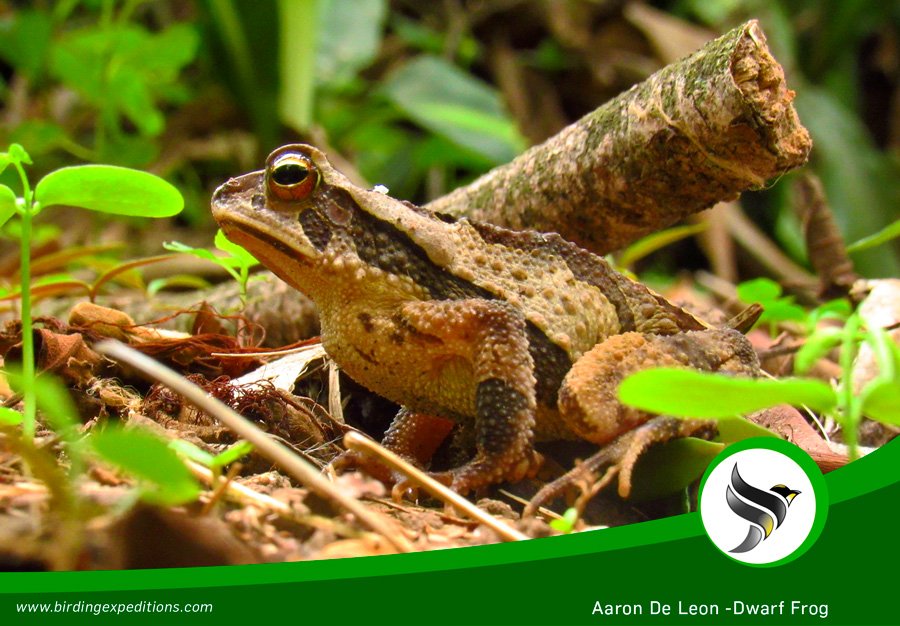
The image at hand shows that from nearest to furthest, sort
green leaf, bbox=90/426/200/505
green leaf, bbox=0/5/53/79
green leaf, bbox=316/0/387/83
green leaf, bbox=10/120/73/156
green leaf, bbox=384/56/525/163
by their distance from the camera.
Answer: green leaf, bbox=90/426/200/505
green leaf, bbox=10/120/73/156
green leaf, bbox=384/56/525/163
green leaf, bbox=0/5/53/79
green leaf, bbox=316/0/387/83

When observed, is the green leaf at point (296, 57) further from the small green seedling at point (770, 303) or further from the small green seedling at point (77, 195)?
the small green seedling at point (77, 195)

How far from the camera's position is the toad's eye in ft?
5.97

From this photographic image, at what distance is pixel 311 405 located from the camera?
1966mm

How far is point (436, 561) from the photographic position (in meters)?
1.18

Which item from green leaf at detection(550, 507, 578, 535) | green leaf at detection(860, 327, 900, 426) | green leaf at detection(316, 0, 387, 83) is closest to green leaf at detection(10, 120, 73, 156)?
green leaf at detection(316, 0, 387, 83)

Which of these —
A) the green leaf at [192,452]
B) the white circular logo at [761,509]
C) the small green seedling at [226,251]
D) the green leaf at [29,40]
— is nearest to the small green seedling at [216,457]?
the green leaf at [192,452]

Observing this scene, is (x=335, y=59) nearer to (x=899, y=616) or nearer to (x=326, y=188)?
(x=326, y=188)

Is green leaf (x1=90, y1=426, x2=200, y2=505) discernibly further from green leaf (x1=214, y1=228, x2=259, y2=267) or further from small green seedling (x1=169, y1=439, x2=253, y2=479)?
green leaf (x1=214, y1=228, x2=259, y2=267)

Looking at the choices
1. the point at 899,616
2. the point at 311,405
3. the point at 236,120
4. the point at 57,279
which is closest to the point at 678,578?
the point at 899,616

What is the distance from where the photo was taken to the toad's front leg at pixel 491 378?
65.0 inches

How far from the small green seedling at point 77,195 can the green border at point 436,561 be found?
0.48 m

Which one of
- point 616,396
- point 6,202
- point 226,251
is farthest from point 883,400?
point 226,251

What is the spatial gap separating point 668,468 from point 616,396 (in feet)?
0.57

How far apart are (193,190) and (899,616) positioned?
5.22 metres
